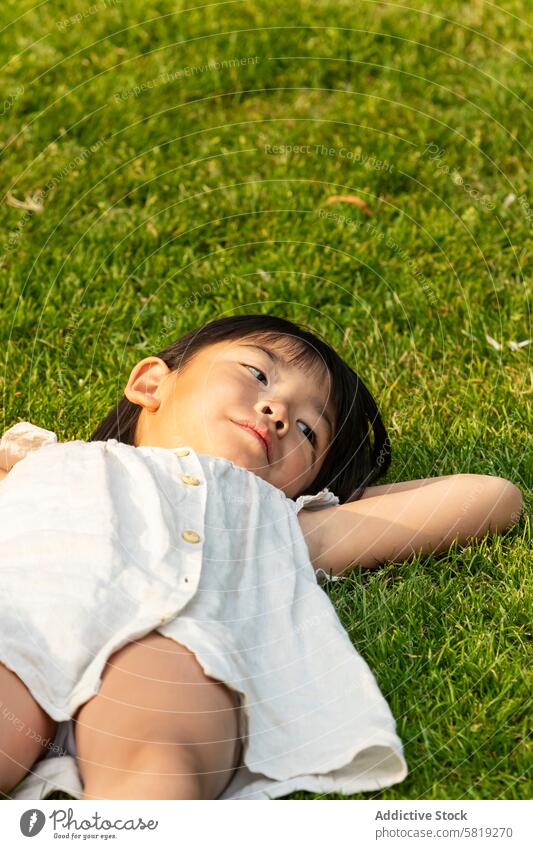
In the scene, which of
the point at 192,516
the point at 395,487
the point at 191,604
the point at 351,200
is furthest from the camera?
the point at 351,200

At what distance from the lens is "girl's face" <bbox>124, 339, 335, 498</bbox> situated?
7.89 ft

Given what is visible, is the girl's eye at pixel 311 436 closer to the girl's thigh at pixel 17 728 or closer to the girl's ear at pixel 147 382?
the girl's ear at pixel 147 382

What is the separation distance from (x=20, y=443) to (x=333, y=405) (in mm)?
705

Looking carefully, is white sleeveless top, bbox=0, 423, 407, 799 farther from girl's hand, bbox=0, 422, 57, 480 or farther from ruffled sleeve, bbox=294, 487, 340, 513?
girl's hand, bbox=0, 422, 57, 480

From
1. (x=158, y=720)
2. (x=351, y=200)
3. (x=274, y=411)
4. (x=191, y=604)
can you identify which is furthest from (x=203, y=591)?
(x=351, y=200)

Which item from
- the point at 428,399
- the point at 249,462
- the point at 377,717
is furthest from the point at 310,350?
the point at 377,717

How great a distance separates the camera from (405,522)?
8.10 feet

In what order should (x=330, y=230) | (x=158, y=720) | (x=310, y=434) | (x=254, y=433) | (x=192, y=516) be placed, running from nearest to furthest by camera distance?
(x=158, y=720) → (x=192, y=516) → (x=254, y=433) → (x=310, y=434) → (x=330, y=230)

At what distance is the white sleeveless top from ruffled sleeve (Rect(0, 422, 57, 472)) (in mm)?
216

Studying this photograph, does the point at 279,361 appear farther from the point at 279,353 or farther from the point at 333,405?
the point at 333,405

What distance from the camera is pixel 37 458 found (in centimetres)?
235

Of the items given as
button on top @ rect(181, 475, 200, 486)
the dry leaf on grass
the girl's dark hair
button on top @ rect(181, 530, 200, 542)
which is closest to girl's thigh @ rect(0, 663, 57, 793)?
button on top @ rect(181, 530, 200, 542)

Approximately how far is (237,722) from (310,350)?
0.96 meters

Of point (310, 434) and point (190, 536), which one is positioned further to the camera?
point (310, 434)
